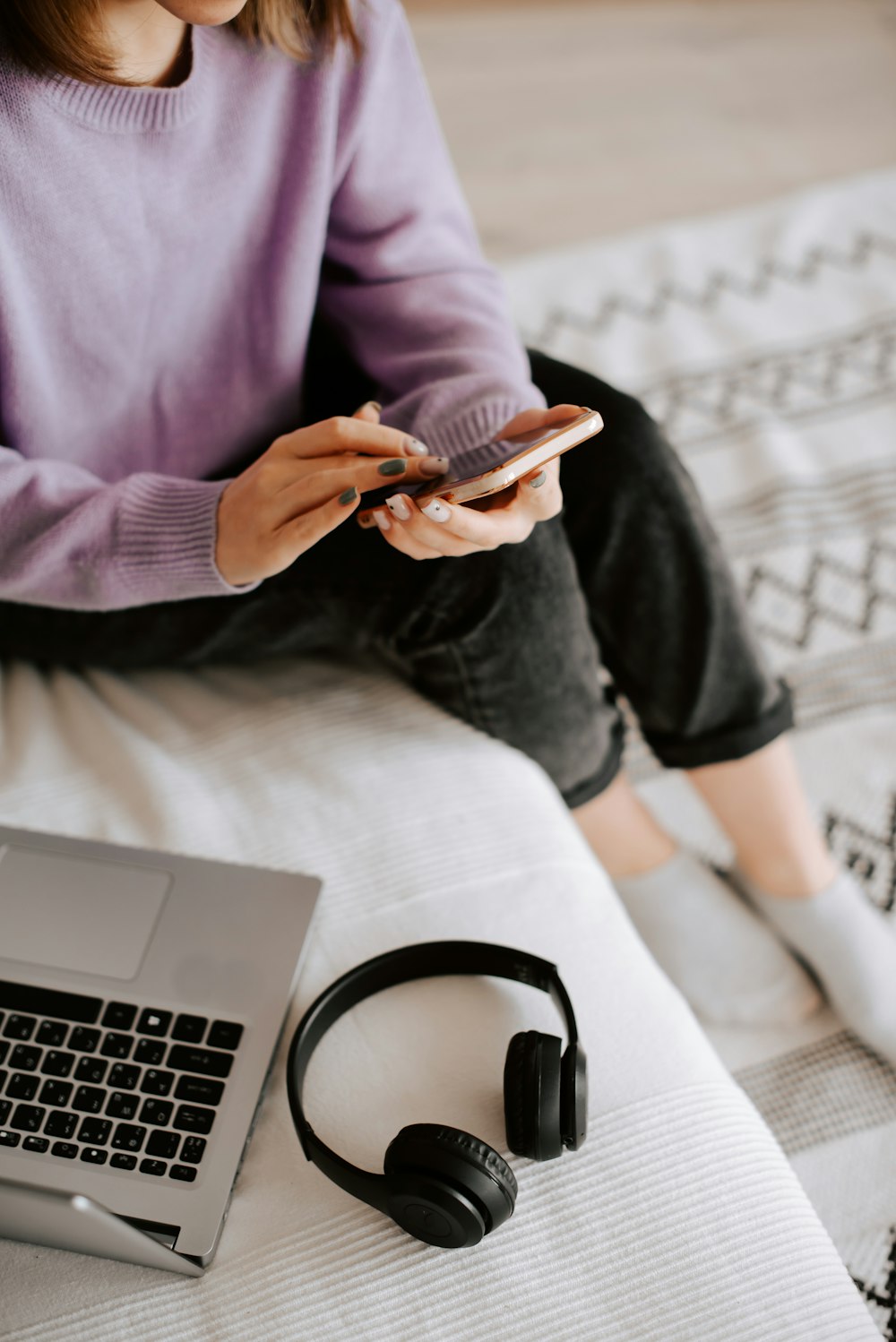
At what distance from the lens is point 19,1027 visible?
0.62m

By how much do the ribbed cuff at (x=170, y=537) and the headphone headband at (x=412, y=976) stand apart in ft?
0.85

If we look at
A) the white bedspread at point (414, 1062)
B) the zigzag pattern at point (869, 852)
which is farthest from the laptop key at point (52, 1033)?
the zigzag pattern at point (869, 852)

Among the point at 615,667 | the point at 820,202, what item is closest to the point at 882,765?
the point at 615,667

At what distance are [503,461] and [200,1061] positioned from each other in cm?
39

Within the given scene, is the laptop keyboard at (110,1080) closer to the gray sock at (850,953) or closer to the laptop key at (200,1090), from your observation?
the laptop key at (200,1090)

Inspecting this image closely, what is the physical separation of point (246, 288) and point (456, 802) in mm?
409

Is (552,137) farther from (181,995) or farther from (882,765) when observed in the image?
(181,995)

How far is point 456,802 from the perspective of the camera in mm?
748

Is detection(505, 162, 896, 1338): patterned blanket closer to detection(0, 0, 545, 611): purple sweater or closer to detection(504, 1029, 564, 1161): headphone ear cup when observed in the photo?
detection(504, 1029, 564, 1161): headphone ear cup

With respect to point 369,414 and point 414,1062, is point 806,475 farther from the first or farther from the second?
point 414,1062

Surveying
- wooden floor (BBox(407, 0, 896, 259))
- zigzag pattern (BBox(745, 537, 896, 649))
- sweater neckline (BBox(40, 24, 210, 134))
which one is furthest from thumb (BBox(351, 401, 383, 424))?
wooden floor (BBox(407, 0, 896, 259))

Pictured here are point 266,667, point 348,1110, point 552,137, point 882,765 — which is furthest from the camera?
point 552,137

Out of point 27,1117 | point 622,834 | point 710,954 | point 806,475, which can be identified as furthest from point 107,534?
point 806,475

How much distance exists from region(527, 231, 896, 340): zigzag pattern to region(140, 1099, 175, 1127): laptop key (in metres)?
1.14
